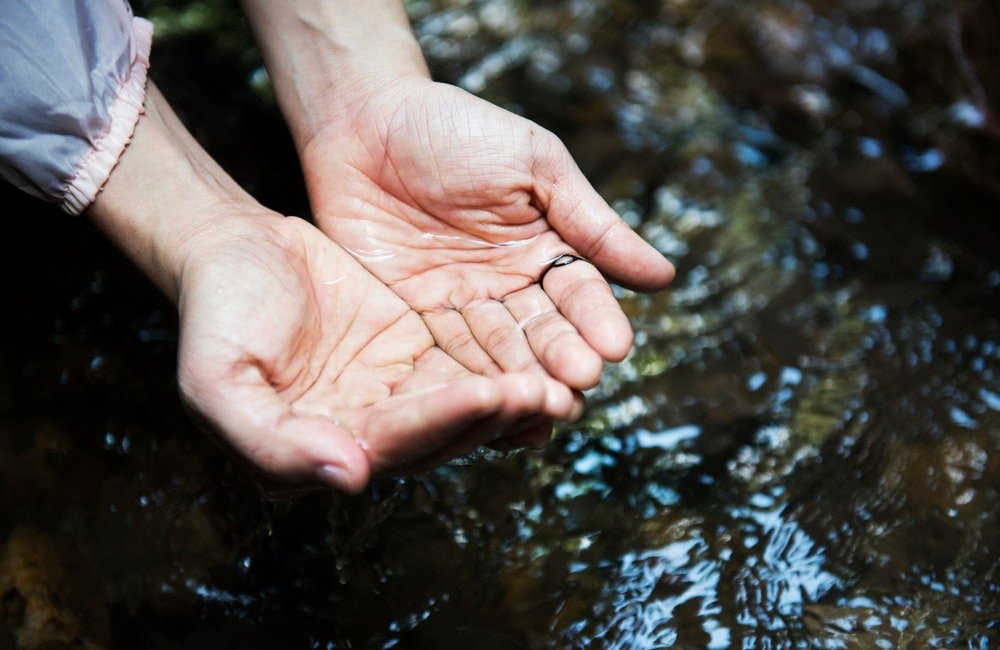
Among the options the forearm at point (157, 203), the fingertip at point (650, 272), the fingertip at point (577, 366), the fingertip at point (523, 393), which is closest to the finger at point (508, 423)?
the fingertip at point (523, 393)

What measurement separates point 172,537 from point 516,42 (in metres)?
3.49

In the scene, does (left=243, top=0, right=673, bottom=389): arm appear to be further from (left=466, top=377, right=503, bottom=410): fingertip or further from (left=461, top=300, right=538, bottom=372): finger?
(left=466, top=377, right=503, bottom=410): fingertip

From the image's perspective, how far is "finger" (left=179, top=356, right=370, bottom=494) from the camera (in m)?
1.71

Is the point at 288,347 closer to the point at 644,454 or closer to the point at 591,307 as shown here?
the point at 591,307

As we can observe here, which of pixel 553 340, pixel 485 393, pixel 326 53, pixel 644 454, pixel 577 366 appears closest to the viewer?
pixel 485 393

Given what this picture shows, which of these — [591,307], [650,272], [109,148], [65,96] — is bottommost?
[650,272]

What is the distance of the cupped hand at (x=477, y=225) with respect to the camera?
83.8 inches

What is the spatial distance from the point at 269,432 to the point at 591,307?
874 mm

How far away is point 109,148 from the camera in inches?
87.7

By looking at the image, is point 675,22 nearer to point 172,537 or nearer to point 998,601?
point 998,601

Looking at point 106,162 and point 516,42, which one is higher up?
point 106,162

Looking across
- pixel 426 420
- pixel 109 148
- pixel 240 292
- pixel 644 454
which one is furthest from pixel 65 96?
pixel 644 454

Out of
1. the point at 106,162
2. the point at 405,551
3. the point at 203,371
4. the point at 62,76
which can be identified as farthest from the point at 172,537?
the point at 62,76

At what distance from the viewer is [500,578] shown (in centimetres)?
249
